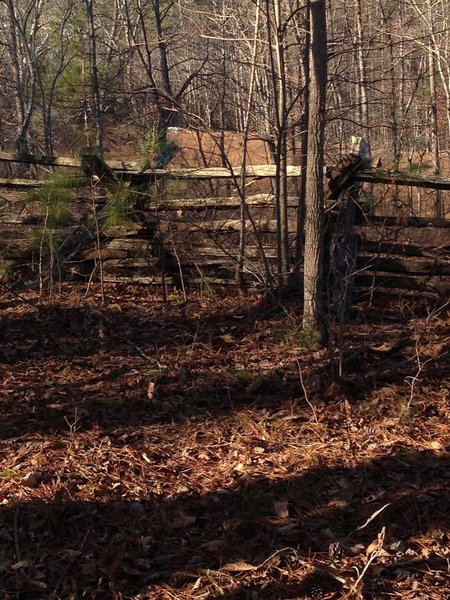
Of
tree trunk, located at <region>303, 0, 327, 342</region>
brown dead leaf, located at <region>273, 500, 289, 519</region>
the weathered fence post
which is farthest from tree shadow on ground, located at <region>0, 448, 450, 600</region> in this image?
the weathered fence post

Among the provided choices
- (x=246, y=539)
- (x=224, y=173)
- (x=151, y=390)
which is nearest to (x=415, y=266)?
(x=224, y=173)

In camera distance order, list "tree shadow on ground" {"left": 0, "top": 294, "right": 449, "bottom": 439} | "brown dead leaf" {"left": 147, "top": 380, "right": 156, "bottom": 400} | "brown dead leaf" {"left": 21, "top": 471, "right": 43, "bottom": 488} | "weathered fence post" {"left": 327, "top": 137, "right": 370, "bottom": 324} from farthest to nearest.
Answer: "weathered fence post" {"left": 327, "top": 137, "right": 370, "bottom": 324}, "brown dead leaf" {"left": 147, "top": 380, "right": 156, "bottom": 400}, "tree shadow on ground" {"left": 0, "top": 294, "right": 449, "bottom": 439}, "brown dead leaf" {"left": 21, "top": 471, "right": 43, "bottom": 488}

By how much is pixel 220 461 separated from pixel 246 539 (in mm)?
773

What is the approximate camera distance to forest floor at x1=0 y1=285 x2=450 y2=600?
331 cm

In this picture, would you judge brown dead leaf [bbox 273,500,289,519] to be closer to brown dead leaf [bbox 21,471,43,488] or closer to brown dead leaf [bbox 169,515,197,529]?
brown dead leaf [bbox 169,515,197,529]

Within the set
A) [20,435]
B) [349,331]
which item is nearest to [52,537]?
[20,435]

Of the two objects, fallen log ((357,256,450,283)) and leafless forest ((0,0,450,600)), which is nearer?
leafless forest ((0,0,450,600))

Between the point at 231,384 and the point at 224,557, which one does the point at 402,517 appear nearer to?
the point at 224,557

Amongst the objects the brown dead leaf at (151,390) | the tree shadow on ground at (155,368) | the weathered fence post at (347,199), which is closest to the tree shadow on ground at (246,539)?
the tree shadow on ground at (155,368)

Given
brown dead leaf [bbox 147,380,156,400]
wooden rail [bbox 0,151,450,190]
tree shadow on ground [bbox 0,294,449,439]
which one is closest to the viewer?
tree shadow on ground [bbox 0,294,449,439]

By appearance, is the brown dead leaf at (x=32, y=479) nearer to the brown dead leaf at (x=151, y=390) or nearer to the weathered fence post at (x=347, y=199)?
the brown dead leaf at (x=151, y=390)

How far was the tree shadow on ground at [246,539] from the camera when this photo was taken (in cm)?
322

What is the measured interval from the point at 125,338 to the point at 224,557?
3.07 meters

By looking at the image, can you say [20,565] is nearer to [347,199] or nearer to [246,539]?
[246,539]
